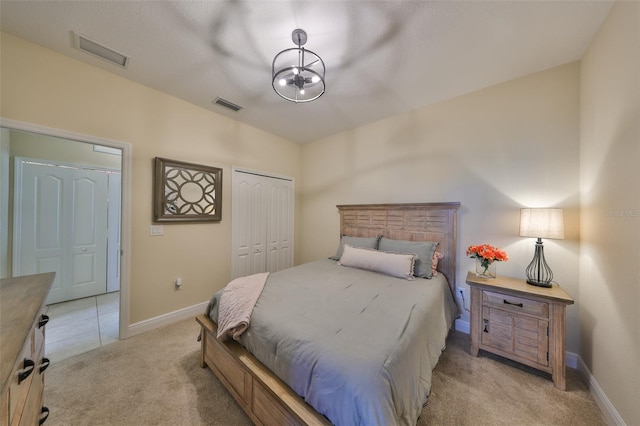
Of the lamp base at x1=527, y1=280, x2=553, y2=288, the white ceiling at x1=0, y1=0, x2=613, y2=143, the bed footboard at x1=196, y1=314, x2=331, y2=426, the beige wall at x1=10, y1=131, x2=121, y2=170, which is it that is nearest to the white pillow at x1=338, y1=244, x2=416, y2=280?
the lamp base at x1=527, y1=280, x2=553, y2=288

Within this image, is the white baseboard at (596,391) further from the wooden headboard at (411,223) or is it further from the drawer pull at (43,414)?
the drawer pull at (43,414)

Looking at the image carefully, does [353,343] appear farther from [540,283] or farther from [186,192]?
[186,192]

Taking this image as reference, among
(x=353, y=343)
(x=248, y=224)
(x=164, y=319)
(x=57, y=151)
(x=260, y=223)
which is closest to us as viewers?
(x=353, y=343)

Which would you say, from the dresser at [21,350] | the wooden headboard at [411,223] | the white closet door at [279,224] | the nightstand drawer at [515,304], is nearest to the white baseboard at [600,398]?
the nightstand drawer at [515,304]

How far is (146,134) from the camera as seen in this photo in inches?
99.2

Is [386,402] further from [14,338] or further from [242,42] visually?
[242,42]

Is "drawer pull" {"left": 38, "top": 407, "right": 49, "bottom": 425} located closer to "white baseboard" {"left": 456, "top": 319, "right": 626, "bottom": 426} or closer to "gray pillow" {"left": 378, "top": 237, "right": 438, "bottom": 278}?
"gray pillow" {"left": 378, "top": 237, "right": 438, "bottom": 278}

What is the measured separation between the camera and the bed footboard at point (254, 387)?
111 centimetres

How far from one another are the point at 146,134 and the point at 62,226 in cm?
224

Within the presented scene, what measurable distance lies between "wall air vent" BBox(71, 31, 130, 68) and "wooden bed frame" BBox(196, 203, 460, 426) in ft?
8.36

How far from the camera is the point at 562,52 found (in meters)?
1.93

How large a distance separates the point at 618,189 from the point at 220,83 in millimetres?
3500

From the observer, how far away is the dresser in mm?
674

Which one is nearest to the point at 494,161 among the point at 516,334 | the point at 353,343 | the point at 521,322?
the point at 521,322
